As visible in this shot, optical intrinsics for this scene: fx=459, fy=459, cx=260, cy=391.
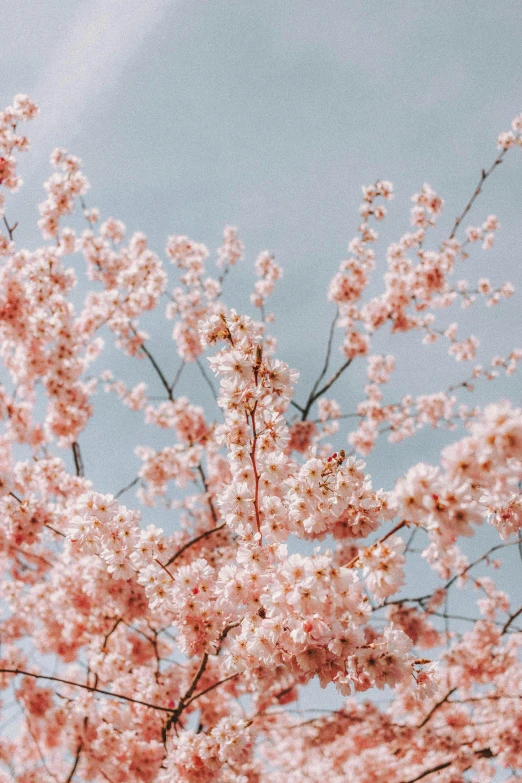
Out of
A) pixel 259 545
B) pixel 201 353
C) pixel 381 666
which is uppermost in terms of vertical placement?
pixel 201 353

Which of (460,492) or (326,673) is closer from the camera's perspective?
(460,492)

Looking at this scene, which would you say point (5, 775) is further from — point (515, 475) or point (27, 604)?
point (515, 475)

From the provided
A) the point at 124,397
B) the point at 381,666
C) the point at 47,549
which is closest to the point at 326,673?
the point at 381,666

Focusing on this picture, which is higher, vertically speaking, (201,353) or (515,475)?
(201,353)

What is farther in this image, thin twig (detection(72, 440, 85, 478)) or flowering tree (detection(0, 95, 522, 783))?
thin twig (detection(72, 440, 85, 478))

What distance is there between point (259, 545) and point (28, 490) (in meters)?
5.29

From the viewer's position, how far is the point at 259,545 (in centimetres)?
320

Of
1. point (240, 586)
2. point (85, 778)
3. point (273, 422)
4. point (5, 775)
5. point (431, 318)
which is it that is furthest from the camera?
point (431, 318)

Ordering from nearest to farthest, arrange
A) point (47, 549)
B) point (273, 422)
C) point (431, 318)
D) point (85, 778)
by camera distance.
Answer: point (273, 422), point (85, 778), point (47, 549), point (431, 318)

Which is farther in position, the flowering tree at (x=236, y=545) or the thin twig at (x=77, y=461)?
the thin twig at (x=77, y=461)

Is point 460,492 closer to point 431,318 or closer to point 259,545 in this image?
point 259,545

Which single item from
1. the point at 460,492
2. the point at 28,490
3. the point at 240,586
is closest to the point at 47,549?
the point at 28,490

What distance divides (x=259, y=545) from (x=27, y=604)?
25.3 feet

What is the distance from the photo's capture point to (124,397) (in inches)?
527
